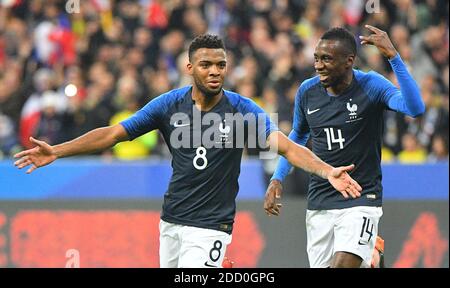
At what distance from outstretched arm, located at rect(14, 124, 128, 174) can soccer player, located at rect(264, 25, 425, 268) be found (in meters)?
1.67

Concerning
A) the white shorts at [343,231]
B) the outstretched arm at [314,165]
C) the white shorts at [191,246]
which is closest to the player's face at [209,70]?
the outstretched arm at [314,165]

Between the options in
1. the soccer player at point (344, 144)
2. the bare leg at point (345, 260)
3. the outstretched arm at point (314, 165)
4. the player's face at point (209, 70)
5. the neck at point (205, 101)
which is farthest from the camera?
the soccer player at point (344, 144)

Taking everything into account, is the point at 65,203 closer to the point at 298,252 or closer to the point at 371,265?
the point at 298,252

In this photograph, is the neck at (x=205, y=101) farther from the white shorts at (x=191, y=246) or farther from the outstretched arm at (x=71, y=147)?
the white shorts at (x=191, y=246)

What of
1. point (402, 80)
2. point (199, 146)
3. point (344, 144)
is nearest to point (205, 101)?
point (199, 146)

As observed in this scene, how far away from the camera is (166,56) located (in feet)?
59.6

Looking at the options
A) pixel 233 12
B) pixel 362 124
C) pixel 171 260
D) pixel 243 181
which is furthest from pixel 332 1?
pixel 171 260

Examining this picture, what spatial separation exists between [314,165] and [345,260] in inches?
49.3

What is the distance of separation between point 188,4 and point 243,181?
5.28 metres

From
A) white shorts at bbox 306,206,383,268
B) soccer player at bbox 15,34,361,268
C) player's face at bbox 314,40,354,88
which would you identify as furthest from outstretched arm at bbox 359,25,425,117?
soccer player at bbox 15,34,361,268

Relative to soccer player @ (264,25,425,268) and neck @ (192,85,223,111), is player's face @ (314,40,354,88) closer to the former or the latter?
soccer player @ (264,25,425,268)

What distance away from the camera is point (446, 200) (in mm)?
14328

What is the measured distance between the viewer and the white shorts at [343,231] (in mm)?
9188

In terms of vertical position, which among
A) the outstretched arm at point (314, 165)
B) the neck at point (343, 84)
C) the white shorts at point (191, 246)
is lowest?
the white shorts at point (191, 246)
